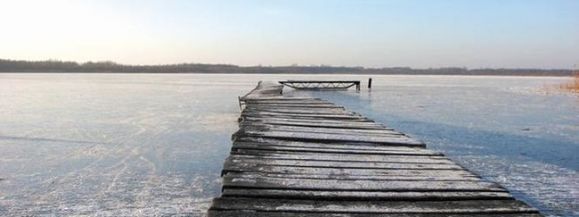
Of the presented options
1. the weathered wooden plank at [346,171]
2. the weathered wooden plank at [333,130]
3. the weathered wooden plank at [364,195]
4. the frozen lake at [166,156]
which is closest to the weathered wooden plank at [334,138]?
the weathered wooden plank at [333,130]

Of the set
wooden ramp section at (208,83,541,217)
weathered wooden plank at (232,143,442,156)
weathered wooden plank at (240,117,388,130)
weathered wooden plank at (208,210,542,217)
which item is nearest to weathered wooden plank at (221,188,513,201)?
wooden ramp section at (208,83,541,217)

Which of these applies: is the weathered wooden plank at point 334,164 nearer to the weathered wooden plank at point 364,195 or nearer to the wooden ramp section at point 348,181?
the wooden ramp section at point 348,181

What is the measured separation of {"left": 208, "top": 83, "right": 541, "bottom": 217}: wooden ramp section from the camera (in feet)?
11.2

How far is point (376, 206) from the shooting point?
11.5 feet

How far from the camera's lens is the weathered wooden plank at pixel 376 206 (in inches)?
133

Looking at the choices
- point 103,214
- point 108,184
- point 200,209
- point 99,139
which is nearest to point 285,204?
point 200,209

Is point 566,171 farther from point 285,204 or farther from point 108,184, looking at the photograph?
point 108,184

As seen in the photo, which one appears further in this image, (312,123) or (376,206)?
(312,123)

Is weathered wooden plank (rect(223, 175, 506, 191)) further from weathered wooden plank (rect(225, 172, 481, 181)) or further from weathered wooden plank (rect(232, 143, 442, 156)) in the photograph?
weathered wooden plank (rect(232, 143, 442, 156))

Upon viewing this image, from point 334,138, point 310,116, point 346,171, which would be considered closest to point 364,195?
point 346,171

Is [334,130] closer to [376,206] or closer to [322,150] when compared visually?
[322,150]

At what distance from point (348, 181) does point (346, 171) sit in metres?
0.44

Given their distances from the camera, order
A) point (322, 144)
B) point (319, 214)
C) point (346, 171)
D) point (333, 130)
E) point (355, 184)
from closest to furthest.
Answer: point (319, 214) < point (355, 184) < point (346, 171) < point (322, 144) < point (333, 130)

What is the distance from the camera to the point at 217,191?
5.38 m
